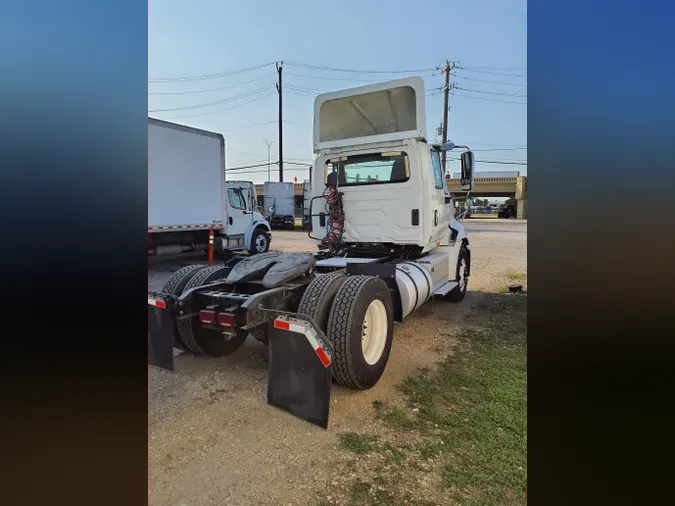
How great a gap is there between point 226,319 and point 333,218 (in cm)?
294

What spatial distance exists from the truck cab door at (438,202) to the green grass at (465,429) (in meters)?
1.95

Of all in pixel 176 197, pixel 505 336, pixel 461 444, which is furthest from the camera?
pixel 176 197

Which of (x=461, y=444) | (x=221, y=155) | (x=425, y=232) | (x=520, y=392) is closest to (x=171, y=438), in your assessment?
(x=461, y=444)

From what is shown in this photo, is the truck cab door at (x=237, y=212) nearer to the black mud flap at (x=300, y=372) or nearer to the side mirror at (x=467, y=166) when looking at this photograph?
the side mirror at (x=467, y=166)

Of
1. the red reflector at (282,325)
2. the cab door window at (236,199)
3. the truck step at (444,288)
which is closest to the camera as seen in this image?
the red reflector at (282,325)

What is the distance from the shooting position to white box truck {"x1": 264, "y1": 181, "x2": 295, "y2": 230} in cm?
2800

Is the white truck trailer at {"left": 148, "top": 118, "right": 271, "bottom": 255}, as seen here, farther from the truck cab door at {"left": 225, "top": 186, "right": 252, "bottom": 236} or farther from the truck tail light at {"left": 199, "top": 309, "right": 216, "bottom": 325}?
the truck tail light at {"left": 199, "top": 309, "right": 216, "bottom": 325}

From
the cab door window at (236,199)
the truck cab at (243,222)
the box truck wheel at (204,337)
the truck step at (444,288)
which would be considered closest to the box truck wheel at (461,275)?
the truck step at (444,288)

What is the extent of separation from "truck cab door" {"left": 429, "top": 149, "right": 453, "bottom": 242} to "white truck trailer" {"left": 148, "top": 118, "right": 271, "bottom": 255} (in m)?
6.90

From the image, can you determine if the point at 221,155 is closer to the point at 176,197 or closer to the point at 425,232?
the point at 176,197

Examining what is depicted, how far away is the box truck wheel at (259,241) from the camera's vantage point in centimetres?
1359

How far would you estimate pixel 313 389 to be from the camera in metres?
2.86
